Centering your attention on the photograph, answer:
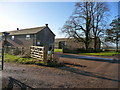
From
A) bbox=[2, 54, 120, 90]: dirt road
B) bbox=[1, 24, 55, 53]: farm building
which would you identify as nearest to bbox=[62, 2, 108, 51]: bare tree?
bbox=[1, 24, 55, 53]: farm building

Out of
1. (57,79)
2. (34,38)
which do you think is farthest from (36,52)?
(34,38)

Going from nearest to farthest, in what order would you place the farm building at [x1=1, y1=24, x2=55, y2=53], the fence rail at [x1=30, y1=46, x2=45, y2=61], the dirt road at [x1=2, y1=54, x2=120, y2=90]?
the dirt road at [x1=2, y1=54, x2=120, y2=90]
the fence rail at [x1=30, y1=46, x2=45, y2=61]
the farm building at [x1=1, y1=24, x2=55, y2=53]

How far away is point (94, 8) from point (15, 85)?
2605cm

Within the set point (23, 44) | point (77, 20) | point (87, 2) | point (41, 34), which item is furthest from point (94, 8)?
point (23, 44)

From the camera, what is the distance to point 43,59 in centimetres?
913

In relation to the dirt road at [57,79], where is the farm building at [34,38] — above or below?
above

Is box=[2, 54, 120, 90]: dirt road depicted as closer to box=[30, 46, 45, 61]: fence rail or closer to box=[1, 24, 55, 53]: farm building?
box=[30, 46, 45, 61]: fence rail

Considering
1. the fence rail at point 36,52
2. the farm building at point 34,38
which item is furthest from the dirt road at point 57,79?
the farm building at point 34,38

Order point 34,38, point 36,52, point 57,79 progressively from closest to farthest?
point 57,79
point 36,52
point 34,38

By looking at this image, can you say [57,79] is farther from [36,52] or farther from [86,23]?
[86,23]

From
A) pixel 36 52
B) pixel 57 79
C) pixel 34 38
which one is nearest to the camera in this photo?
pixel 57 79

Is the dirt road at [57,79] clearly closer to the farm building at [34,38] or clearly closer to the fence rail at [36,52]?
the fence rail at [36,52]

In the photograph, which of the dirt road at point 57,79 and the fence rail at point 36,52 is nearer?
the dirt road at point 57,79

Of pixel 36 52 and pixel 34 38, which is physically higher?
pixel 34 38
